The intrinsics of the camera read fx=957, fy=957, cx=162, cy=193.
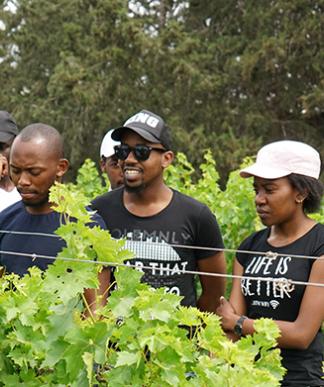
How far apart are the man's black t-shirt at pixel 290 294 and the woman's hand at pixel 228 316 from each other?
0.08 metres

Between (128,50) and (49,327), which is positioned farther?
(128,50)

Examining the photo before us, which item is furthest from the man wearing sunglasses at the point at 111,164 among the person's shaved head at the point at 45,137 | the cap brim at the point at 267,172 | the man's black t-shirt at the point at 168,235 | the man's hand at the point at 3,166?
the cap brim at the point at 267,172

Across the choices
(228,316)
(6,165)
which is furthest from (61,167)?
(228,316)

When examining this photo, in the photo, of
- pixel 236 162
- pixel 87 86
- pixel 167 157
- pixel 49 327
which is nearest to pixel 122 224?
pixel 167 157

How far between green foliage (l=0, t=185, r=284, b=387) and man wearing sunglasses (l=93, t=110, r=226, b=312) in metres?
1.32

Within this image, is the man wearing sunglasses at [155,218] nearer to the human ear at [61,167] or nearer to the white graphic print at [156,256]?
the white graphic print at [156,256]

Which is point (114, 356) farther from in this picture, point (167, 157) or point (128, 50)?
point (128, 50)

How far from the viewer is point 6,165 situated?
4.45 meters

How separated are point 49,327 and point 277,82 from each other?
79.2 feet

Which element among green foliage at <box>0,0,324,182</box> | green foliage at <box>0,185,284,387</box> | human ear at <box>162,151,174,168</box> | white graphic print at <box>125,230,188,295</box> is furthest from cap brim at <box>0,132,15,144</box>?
green foliage at <box>0,0,324,182</box>

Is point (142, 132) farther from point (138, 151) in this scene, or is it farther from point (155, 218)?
point (155, 218)

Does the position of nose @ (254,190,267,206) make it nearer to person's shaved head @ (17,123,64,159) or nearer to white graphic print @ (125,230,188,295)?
white graphic print @ (125,230,188,295)

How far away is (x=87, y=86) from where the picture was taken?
84.3ft

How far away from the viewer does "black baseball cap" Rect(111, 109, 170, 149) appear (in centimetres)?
418
